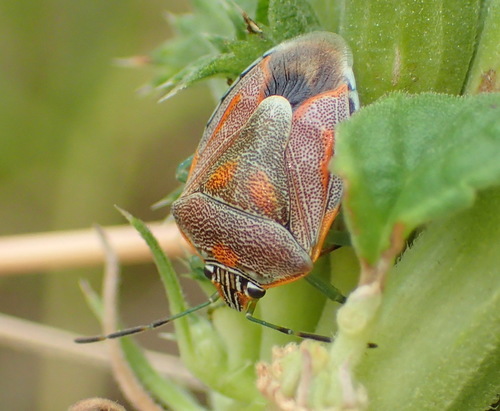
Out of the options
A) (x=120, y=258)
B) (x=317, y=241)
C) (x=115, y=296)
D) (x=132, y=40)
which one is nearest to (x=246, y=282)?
(x=317, y=241)

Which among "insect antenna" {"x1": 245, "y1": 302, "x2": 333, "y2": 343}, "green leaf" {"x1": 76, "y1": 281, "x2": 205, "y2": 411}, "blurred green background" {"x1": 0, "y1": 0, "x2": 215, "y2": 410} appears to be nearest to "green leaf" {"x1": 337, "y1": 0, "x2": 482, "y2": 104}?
"insect antenna" {"x1": 245, "y1": 302, "x2": 333, "y2": 343}

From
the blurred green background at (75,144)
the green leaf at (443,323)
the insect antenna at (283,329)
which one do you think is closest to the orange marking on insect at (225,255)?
the insect antenna at (283,329)

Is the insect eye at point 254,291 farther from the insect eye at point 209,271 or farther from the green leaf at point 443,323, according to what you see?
the green leaf at point 443,323

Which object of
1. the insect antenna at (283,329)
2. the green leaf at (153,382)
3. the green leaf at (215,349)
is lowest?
the green leaf at (153,382)

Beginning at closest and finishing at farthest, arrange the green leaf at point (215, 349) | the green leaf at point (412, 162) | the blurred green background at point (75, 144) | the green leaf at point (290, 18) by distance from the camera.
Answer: the green leaf at point (412, 162), the green leaf at point (290, 18), the green leaf at point (215, 349), the blurred green background at point (75, 144)

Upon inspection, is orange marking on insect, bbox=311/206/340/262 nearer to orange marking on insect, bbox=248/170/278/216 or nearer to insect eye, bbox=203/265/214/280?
orange marking on insect, bbox=248/170/278/216

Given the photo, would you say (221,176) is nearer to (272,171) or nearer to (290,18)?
(272,171)

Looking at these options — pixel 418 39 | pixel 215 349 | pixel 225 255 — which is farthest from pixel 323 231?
pixel 418 39
